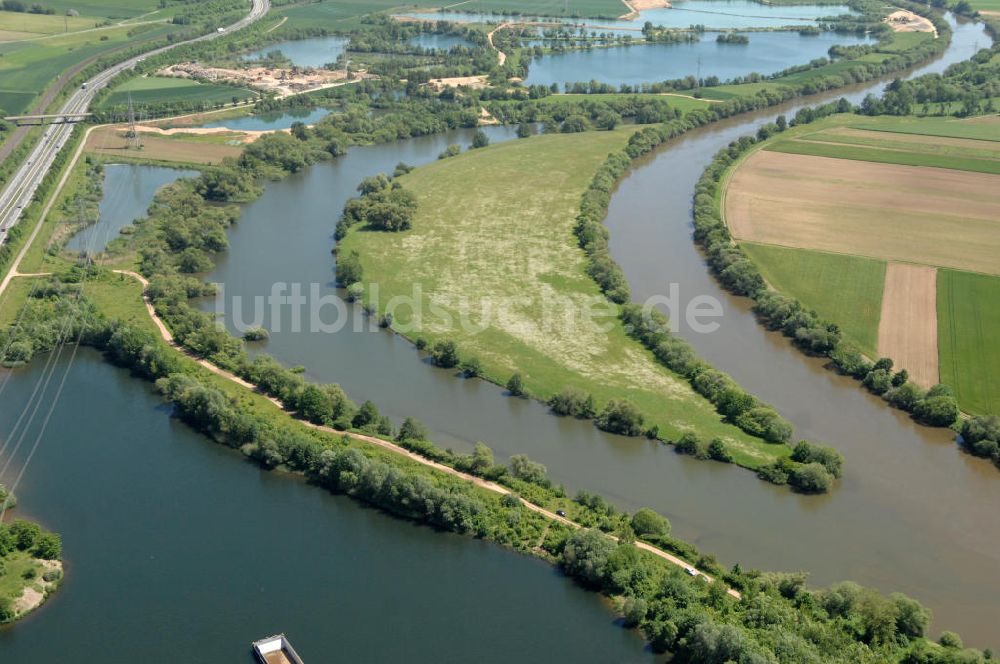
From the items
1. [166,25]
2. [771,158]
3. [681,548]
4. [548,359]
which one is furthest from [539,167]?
[166,25]

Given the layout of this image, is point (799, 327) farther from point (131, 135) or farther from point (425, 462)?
point (131, 135)

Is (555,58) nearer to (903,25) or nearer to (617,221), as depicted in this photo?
(903,25)

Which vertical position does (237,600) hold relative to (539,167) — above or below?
below

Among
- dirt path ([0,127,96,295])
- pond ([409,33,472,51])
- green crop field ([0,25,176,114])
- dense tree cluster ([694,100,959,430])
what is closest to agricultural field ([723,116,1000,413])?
dense tree cluster ([694,100,959,430])

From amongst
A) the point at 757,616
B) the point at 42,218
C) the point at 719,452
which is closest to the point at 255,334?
the point at 42,218

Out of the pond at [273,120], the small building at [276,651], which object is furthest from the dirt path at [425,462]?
the pond at [273,120]

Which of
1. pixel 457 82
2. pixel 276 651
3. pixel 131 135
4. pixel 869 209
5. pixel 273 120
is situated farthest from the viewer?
pixel 457 82
